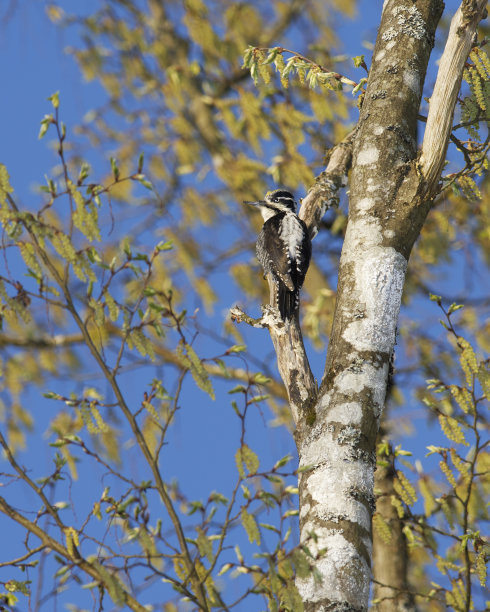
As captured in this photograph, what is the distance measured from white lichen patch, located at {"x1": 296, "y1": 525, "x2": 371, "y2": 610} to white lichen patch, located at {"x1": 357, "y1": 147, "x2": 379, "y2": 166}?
65.8 inches

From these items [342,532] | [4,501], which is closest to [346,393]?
[342,532]

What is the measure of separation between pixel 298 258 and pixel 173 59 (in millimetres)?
4989

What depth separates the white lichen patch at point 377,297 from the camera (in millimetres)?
3092

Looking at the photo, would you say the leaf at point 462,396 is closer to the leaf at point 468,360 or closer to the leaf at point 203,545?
the leaf at point 468,360

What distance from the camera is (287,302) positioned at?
14.6ft

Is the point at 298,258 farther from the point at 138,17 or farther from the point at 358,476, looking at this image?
the point at 138,17

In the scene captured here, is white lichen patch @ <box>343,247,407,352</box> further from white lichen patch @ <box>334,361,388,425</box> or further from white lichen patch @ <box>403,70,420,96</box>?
white lichen patch @ <box>403,70,420,96</box>

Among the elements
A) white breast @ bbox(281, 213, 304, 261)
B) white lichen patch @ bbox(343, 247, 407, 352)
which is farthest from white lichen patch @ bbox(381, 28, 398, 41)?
white breast @ bbox(281, 213, 304, 261)

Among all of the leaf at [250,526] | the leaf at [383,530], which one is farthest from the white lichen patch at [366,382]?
the leaf at [383,530]

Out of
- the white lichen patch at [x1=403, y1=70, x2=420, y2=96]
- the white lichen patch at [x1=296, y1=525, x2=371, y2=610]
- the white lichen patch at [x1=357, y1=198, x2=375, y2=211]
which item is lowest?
the white lichen patch at [x1=296, y1=525, x2=371, y2=610]

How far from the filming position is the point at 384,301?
316 centimetres

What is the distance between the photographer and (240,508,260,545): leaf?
277cm

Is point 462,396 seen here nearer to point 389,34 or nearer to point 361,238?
point 361,238

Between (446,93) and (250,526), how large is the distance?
204 centimetres
